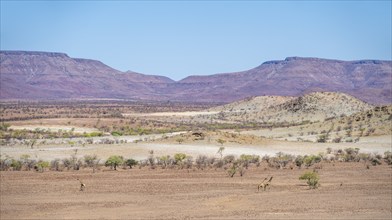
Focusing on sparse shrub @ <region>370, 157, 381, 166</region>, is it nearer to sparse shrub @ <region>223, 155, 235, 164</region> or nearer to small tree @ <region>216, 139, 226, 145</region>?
sparse shrub @ <region>223, 155, 235, 164</region>

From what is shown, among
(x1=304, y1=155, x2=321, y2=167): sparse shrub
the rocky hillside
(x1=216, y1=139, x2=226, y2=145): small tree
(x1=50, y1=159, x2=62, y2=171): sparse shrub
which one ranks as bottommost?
(x1=50, y1=159, x2=62, y2=171): sparse shrub

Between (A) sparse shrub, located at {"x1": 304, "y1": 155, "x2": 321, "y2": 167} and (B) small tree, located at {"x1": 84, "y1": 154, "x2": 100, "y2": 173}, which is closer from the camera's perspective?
(B) small tree, located at {"x1": 84, "y1": 154, "x2": 100, "y2": 173}

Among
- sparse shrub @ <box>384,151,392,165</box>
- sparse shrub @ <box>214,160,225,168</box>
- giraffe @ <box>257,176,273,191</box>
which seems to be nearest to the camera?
giraffe @ <box>257,176,273,191</box>

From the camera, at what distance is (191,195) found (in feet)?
79.7

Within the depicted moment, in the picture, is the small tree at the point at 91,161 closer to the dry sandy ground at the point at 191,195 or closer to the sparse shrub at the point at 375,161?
the dry sandy ground at the point at 191,195

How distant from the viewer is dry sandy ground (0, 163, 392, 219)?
2030 centimetres

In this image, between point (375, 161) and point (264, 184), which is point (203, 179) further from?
point (375, 161)

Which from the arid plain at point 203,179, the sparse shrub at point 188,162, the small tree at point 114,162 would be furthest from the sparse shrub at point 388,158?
the small tree at point 114,162

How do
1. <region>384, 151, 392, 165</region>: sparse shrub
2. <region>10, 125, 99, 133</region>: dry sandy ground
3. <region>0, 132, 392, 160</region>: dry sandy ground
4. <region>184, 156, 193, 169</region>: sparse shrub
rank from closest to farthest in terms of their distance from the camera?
<region>184, 156, 193, 169</region>: sparse shrub
<region>384, 151, 392, 165</region>: sparse shrub
<region>0, 132, 392, 160</region>: dry sandy ground
<region>10, 125, 99, 133</region>: dry sandy ground

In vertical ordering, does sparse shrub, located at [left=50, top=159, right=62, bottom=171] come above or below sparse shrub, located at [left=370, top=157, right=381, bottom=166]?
below

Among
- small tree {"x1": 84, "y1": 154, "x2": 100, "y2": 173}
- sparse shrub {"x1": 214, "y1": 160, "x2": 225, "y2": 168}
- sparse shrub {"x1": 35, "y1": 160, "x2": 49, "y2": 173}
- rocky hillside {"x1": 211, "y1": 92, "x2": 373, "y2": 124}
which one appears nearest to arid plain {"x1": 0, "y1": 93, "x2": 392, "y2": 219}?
sparse shrub {"x1": 214, "y1": 160, "x2": 225, "y2": 168}

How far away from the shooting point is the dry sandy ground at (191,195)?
20297mm

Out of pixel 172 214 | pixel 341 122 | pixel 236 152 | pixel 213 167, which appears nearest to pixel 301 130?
pixel 341 122

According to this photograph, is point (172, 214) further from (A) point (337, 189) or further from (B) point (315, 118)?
(B) point (315, 118)
